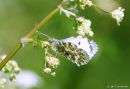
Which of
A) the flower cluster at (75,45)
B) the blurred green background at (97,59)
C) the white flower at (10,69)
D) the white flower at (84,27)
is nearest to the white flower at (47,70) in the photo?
the flower cluster at (75,45)

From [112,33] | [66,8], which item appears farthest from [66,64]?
[66,8]

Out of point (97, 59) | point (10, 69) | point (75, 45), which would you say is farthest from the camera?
point (97, 59)

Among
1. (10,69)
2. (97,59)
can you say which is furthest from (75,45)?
(97,59)

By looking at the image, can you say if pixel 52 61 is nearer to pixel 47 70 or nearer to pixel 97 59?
pixel 47 70

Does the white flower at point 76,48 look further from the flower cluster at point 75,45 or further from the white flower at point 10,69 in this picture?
the white flower at point 10,69

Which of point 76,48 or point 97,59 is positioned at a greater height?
point 97,59

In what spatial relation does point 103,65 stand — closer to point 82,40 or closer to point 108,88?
point 108,88
